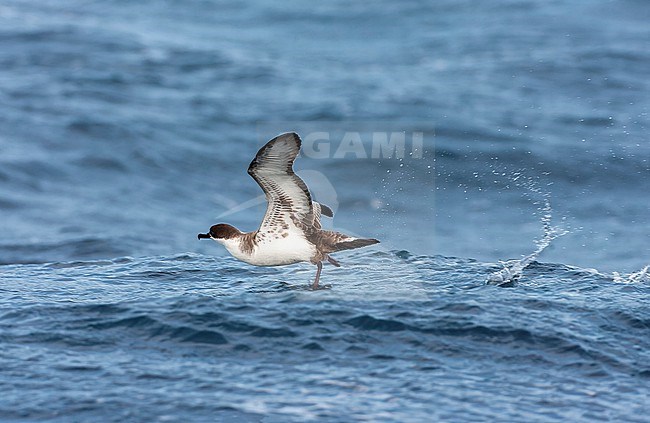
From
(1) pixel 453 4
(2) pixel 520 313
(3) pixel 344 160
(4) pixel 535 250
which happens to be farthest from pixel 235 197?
(1) pixel 453 4

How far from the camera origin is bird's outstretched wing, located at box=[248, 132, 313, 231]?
380 inches

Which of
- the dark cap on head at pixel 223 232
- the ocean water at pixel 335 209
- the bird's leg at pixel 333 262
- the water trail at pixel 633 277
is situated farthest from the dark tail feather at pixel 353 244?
the water trail at pixel 633 277

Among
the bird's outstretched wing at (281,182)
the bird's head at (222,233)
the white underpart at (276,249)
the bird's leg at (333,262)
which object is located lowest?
the bird's leg at (333,262)

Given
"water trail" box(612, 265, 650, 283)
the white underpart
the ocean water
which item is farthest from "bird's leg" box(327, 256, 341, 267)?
"water trail" box(612, 265, 650, 283)

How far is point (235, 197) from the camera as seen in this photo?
2012 cm

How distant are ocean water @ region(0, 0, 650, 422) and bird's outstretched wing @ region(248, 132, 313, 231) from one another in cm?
95

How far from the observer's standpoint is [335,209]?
62.4 feet

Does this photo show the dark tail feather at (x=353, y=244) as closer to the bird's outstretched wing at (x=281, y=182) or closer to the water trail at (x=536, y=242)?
the bird's outstretched wing at (x=281, y=182)

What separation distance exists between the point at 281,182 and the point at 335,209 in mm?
8574

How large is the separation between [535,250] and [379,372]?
27.2ft

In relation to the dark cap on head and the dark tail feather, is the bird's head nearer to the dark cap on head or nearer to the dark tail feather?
the dark cap on head

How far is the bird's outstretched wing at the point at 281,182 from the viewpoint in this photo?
9.66 m

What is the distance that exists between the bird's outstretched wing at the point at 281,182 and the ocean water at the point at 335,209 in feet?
3.10

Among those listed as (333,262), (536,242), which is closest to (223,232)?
(333,262)
